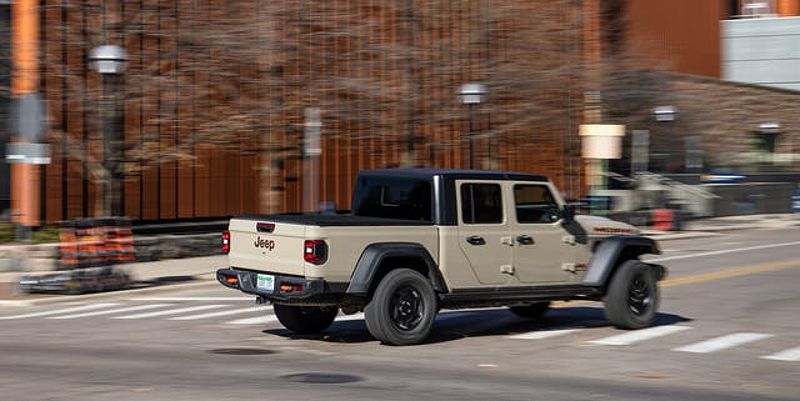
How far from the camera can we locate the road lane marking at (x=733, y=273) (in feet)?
80.9

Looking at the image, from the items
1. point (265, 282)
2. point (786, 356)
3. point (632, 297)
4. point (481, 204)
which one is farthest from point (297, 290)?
point (786, 356)

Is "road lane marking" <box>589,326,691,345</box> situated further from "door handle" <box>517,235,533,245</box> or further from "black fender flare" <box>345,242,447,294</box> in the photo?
"black fender flare" <box>345,242,447,294</box>

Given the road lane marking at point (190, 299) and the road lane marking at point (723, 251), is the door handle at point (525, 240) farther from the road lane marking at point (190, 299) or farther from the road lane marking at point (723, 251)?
the road lane marking at point (723, 251)

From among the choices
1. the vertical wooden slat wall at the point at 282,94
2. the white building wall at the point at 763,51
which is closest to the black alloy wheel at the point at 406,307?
the vertical wooden slat wall at the point at 282,94

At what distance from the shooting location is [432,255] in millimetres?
14844

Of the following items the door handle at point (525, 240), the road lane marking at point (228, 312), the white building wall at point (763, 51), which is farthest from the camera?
the white building wall at point (763, 51)

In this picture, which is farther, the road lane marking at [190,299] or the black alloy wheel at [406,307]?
the road lane marking at [190,299]

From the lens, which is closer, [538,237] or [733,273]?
[538,237]

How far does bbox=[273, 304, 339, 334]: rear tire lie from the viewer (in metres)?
15.9

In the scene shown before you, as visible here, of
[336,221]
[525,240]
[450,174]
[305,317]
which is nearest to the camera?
[336,221]

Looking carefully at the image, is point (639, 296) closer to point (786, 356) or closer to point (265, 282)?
point (786, 356)

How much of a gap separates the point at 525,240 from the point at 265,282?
3217 mm

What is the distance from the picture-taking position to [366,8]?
128 feet

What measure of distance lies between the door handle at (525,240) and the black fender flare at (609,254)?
1052 millimetres
